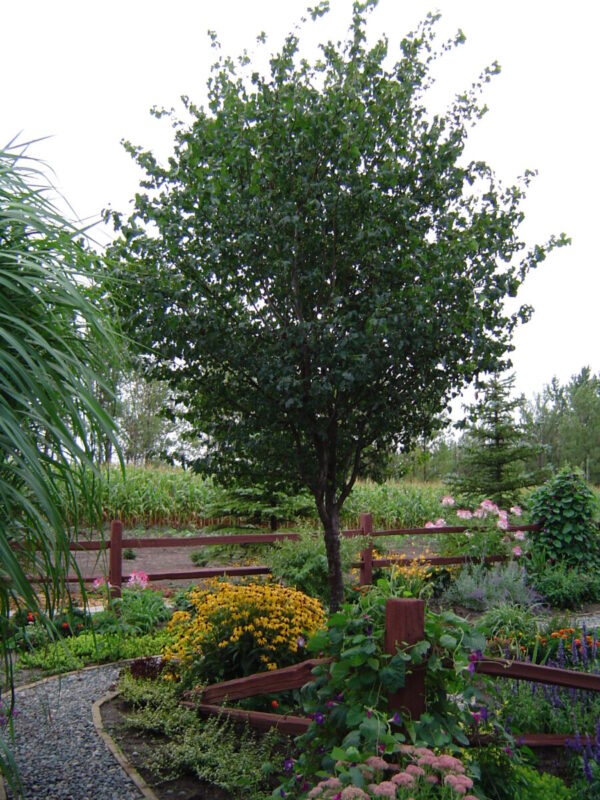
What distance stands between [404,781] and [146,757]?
2.35 meters

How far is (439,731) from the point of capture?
2295 mm

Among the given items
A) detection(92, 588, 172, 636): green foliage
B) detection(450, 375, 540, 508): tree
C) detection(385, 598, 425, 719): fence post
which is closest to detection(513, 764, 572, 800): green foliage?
detection(385, 598, 425, 719): fence post

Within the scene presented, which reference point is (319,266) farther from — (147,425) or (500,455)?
(147,425)

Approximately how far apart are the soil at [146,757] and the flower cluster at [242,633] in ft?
1.69

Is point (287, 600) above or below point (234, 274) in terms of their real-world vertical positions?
below

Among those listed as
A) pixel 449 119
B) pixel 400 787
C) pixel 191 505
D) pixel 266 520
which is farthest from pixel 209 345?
pixel 191 505

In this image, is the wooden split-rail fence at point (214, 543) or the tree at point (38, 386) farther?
the wooden split-rail fence at point (214, 543)

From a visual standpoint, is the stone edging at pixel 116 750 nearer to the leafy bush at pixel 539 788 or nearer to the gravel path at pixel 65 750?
the gravel path at pixel 65 750

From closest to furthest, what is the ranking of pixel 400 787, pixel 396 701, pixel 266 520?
1. pixel 400 787
2. pixel 396 701
3. pixel 266 520

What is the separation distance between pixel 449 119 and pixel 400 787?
4.53 meters

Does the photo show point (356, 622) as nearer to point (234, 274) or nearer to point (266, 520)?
point (234, 274)

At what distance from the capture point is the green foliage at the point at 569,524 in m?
9.21

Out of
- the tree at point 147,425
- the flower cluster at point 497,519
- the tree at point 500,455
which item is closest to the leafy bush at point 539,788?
the flower cluster at point 497,519

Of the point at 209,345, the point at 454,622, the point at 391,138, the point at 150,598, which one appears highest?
the point at 391,138
